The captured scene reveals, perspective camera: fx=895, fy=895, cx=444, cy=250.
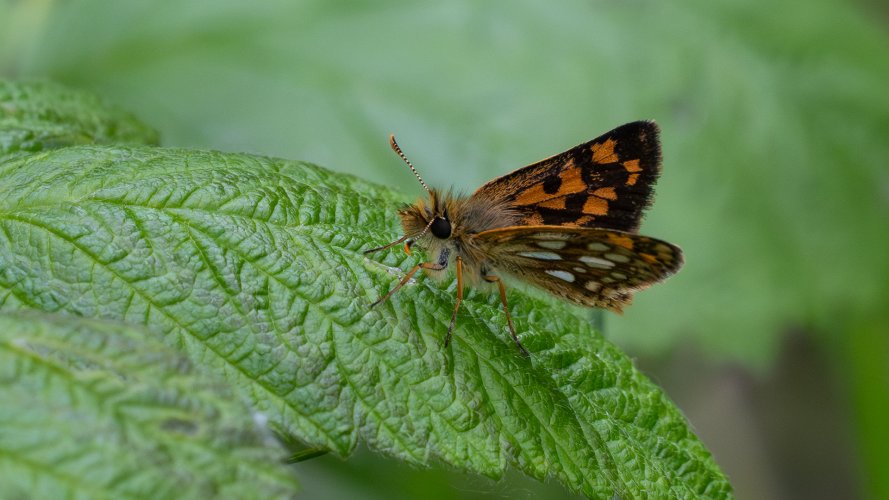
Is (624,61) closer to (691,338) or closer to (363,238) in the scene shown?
(691,338)

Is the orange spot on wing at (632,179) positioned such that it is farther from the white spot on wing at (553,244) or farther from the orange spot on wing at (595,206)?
the white spot on wing at (553,244)

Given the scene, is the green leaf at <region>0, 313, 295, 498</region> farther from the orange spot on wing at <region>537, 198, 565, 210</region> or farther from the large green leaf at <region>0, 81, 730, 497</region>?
the orange spot on wing at <region>537, 198, 565, 210</region>

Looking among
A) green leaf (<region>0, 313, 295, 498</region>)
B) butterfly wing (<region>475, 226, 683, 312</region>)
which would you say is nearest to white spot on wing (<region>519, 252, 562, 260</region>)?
butterfly wing (<region>475, 226, 683, 312</region>)

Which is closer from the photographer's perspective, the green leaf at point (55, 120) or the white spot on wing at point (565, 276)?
the green leaf at point (55, 120)

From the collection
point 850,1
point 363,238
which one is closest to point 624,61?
point 850,1

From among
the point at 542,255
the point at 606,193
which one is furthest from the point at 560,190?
the point at 542,255

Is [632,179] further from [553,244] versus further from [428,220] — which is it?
[428,220]

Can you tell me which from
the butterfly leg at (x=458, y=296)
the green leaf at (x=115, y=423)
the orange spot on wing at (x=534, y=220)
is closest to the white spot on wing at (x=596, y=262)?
the orange spot on wing at (x=534, y=220)
